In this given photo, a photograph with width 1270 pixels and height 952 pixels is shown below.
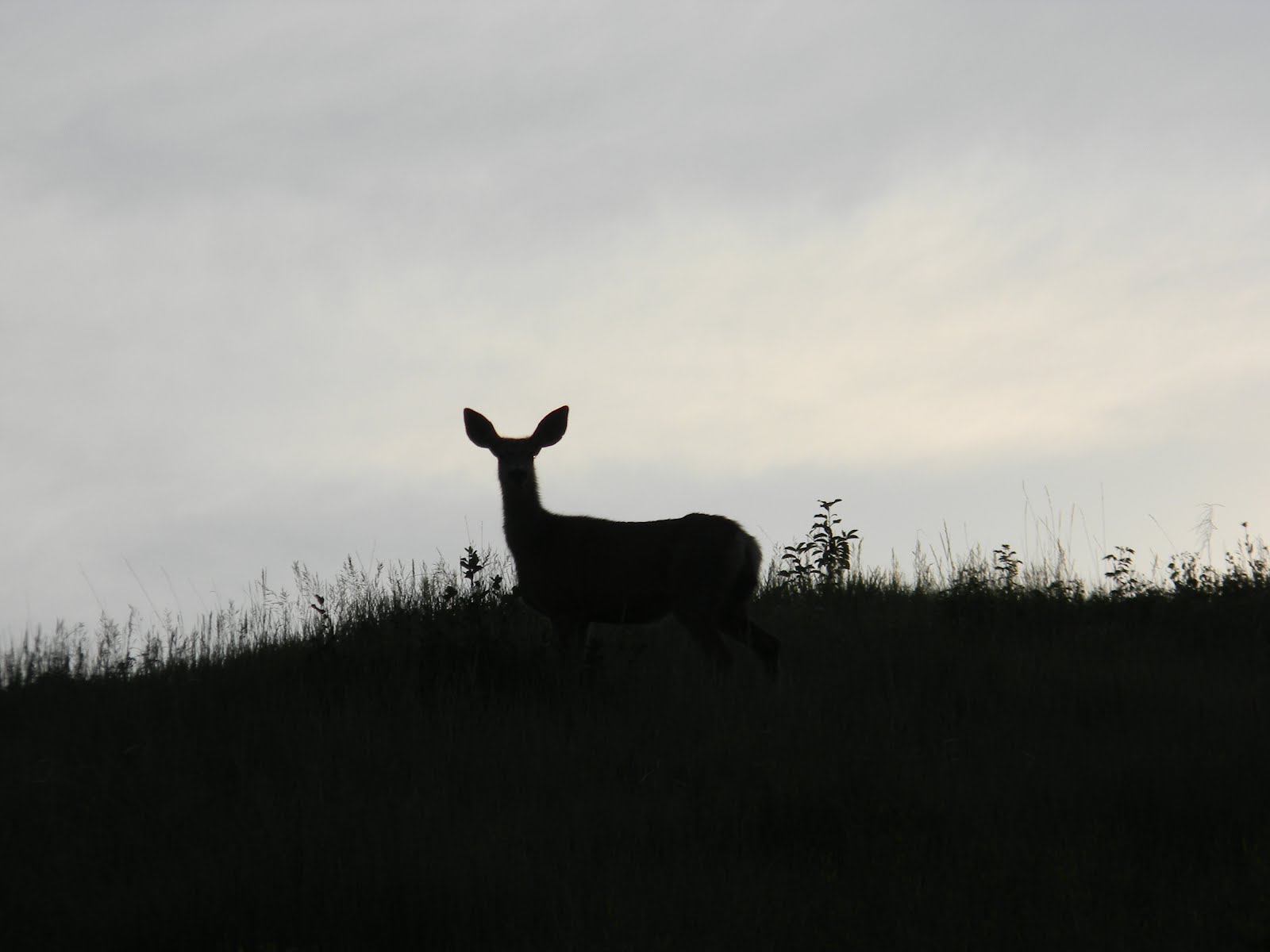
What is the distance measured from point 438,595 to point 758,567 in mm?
2508

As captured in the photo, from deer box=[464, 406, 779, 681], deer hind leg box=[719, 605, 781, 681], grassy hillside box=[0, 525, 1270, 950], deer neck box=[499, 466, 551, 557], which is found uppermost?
deer neck box=[499, 466, 551, 557]

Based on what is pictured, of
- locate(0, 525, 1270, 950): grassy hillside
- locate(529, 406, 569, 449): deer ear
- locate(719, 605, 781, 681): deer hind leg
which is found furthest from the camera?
locate(529, 406, 569, 449): deer ear

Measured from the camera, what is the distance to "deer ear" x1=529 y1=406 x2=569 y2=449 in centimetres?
1002

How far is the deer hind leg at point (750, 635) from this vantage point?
8414mm

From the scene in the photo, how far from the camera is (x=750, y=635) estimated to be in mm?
8578

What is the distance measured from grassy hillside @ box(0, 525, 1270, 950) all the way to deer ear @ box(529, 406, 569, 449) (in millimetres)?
1786

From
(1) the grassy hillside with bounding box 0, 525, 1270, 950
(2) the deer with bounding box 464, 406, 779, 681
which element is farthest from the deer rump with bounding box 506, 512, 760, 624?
(1) the grassy hillside with bounding box 0, 525, 1270, 950

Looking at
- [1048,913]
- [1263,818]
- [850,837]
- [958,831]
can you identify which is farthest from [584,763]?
[1263,818]

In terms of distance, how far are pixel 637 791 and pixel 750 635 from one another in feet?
9.02

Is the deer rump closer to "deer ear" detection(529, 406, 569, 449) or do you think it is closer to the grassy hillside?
the grassy hillside

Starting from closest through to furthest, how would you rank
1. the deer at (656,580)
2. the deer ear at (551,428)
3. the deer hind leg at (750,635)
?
1. the deer hind leg at (750,635)
2. the deer at (656,580)
3. the deer ear at (551,428)

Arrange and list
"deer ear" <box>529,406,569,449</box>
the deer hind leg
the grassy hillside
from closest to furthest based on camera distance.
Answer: the grassy hillside → the deer hind leg → "deer ear" <box>529,406,569,449</box>

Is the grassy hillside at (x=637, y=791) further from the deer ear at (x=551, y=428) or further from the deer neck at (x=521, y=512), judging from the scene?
the deer ear at (x=551, y=428)

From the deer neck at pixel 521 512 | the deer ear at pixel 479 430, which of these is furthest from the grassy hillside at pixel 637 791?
the deer ear at pixel 479 430
